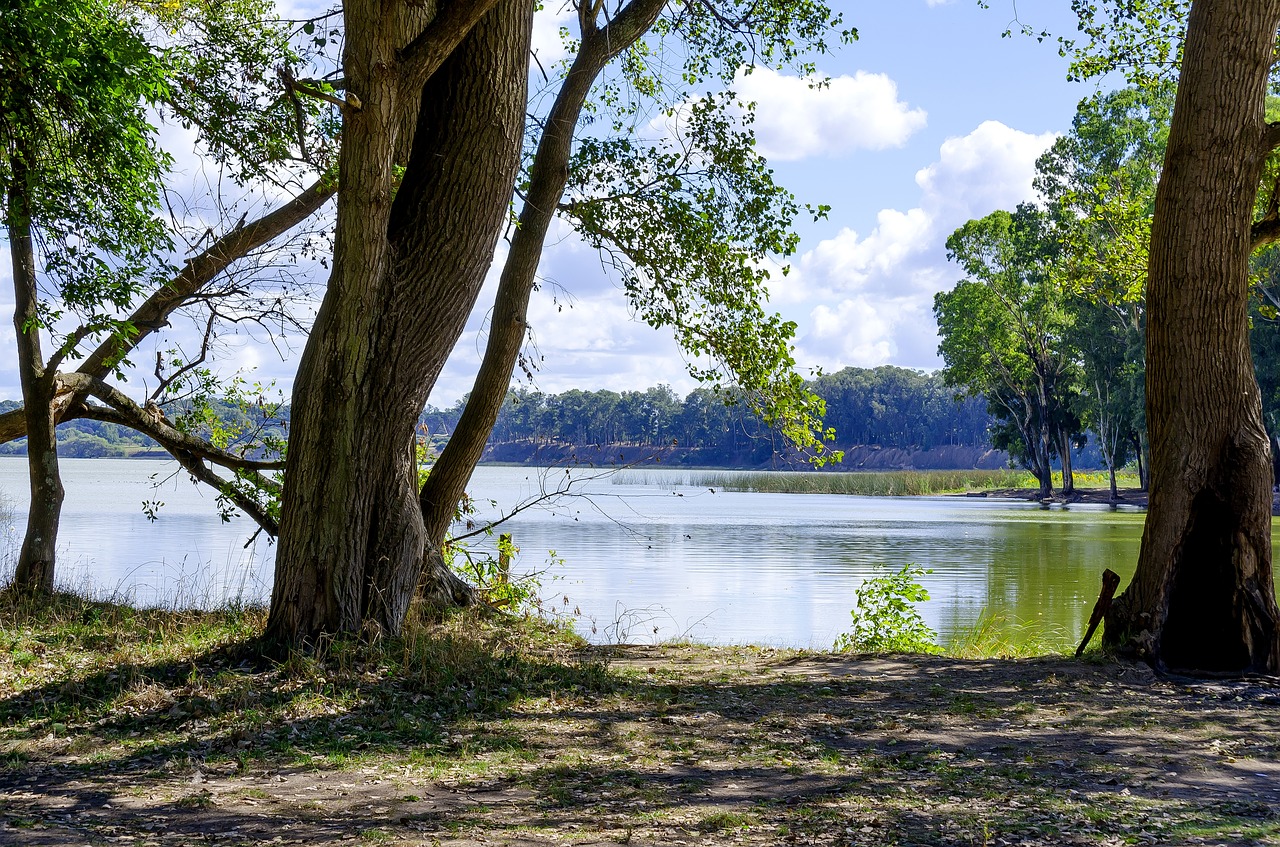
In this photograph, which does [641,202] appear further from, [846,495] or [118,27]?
[846,495]

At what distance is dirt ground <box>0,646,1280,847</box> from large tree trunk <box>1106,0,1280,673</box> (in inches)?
34.1

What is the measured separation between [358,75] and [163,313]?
4578 mm

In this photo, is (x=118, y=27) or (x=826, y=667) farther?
(x=826, y=667)

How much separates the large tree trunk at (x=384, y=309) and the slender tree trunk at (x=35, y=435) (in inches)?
152

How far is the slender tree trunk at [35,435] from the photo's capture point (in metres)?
9.30

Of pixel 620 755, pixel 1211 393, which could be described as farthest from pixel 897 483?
pixel 620 755

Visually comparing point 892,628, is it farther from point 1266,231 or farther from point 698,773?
point 698,773

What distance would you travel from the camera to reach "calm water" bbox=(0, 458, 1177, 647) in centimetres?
1295

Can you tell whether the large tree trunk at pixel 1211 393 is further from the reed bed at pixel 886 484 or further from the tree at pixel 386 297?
the reed bed at pixel 886 484

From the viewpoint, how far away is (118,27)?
660 centimetres

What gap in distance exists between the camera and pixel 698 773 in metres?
4.85

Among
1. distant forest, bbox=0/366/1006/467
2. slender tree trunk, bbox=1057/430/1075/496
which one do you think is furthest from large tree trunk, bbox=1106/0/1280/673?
distant forest, bbox=0/366/1006/467

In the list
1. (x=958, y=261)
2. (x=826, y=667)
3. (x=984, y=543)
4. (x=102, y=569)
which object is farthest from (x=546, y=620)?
(x=958, y=261)

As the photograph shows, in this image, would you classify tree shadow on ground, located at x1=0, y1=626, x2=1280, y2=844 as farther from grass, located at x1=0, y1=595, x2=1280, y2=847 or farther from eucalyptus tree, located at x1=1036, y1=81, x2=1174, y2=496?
eucalyptus tree, located at x1=1036, y1=81, x2=1174, y2=496
